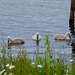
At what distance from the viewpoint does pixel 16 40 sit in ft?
60.8

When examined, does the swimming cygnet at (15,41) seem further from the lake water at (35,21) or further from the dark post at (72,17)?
the dark post at (72,17)

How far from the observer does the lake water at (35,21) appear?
58.6 ft

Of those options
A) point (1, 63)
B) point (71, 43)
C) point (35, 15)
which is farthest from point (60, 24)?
point (1, 63)

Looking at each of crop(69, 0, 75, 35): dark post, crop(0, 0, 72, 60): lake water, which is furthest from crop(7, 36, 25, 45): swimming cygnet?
crop(69, 0, 75, 35): dark post

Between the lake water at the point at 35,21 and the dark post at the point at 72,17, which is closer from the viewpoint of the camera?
the lake water at the point at 35,21

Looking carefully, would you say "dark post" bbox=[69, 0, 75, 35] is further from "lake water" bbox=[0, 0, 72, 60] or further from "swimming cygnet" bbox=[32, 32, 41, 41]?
"swimming cygnet" bbox=[32, 32, 41, 41]

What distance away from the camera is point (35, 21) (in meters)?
26.8

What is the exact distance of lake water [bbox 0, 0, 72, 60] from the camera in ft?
58.6

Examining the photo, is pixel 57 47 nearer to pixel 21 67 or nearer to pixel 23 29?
pixel 23 29

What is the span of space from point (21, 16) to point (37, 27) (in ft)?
19.5

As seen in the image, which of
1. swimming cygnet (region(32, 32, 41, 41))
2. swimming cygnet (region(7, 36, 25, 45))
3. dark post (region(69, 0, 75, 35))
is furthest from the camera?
dark post (region(69, 0, 75, 35))

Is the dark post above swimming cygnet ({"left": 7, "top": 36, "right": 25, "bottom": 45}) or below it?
above

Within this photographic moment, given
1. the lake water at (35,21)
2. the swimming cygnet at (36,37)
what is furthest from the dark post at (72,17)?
the swimming cygnet at (36,37)

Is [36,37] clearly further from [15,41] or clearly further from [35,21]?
[35,21]
